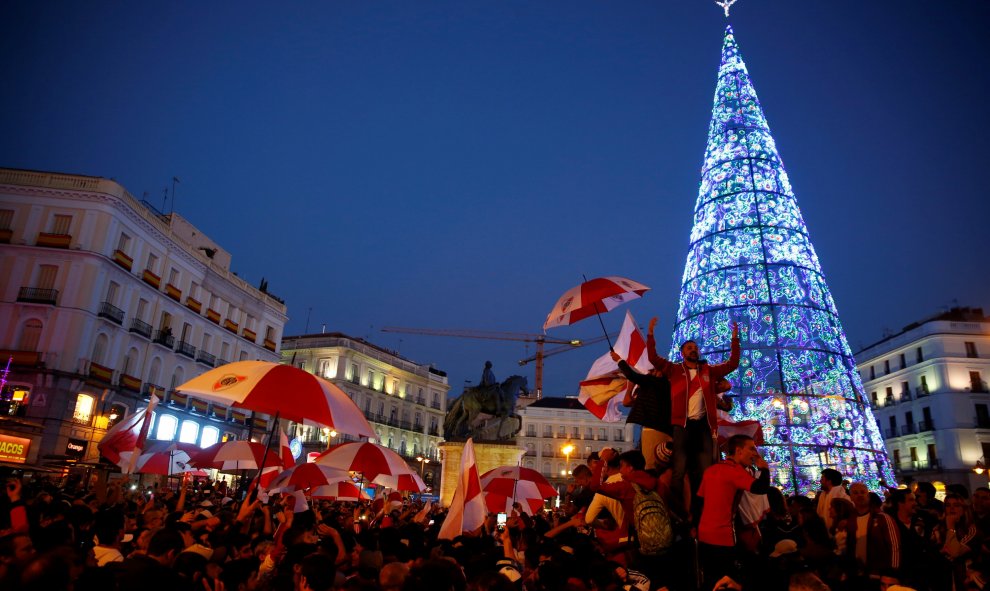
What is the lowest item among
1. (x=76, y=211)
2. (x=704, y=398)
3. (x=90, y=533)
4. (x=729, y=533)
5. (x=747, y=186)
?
(x=90, y=533)

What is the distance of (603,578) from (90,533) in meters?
6.97

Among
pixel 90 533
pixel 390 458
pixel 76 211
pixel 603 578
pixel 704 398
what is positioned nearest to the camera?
pixel 603 578

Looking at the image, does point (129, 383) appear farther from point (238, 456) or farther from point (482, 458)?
point (238, 456)

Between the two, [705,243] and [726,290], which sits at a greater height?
[705,243]

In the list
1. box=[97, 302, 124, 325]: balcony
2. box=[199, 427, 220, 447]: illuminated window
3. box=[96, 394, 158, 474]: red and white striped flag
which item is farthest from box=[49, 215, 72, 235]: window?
box=[96, 394, 158, 474]: red and white striped flag

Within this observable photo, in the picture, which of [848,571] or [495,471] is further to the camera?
[495,471]

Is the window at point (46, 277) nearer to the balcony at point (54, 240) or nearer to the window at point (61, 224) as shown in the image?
the balcony at point (54, 240)

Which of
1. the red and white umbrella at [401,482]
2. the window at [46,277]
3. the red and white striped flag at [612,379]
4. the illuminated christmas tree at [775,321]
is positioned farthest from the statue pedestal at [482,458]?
the window at [46,277]

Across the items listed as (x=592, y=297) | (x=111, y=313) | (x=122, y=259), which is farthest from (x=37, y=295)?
(x=592, y=297)

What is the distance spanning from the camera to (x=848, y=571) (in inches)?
204

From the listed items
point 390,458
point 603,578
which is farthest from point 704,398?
point 390,458

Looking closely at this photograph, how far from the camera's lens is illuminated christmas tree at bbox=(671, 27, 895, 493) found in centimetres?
1321

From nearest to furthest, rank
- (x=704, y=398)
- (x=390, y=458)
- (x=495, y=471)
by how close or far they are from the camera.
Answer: (x=704, y=398) → (x=390, y=458) → (x=495, y=471)

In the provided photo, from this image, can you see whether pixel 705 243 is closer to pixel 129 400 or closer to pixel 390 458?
pixel 390 458
